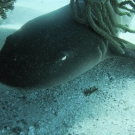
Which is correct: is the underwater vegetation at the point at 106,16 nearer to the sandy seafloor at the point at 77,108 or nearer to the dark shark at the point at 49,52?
the dark shark at the point at 49,52

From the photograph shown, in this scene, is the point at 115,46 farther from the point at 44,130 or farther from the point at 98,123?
the point at 44,130

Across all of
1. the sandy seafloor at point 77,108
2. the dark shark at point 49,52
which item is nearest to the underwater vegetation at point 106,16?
the dark shark at point 49,52

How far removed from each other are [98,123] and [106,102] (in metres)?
0.33

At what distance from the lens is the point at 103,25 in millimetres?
2182

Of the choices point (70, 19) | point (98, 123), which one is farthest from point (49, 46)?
point (98, 123)

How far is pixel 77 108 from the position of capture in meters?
1.94

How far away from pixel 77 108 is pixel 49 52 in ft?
2.34

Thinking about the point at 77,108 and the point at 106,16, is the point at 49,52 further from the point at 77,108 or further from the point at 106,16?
the point at 106,16

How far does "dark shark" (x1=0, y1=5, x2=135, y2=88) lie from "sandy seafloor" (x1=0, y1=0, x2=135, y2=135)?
27 centimetres

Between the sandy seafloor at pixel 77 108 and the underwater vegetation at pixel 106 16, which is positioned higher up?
the underwater vegetation at pixel 106 16

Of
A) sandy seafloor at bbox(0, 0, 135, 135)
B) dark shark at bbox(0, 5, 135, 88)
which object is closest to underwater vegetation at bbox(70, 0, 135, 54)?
dark shark at bbox(0, 5, 135, 88)

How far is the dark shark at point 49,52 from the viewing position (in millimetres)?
1688

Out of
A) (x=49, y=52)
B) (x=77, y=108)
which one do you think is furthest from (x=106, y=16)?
(x=77, y=108)

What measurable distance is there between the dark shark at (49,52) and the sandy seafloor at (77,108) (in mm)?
273
